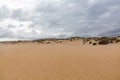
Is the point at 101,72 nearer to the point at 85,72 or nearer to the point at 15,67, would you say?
the point at 85,72

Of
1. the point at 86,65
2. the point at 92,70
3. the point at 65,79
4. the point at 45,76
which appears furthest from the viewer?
the point at 86,65

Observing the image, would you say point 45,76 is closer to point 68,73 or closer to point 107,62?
point 68,73

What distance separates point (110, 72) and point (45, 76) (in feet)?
11.2

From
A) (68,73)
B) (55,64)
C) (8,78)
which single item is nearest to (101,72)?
(68,73)

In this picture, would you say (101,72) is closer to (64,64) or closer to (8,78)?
(64,64)

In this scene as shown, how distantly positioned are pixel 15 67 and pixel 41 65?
1.69m

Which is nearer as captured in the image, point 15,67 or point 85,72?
point 85,72

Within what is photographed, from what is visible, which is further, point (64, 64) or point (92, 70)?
point (64, 64)

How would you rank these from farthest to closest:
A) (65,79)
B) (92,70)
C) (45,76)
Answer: (92,70)
(45,76)
(65,79)

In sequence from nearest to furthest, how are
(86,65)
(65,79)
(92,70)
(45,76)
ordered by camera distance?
(65,79) < (45,76) < (92,70) < (86,65)

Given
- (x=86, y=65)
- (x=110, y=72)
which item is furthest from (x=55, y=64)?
(x=110, y=72)

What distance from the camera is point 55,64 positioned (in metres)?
14.6

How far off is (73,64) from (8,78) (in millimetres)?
4388

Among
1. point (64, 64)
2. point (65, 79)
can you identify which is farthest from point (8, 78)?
point (64, 64)
